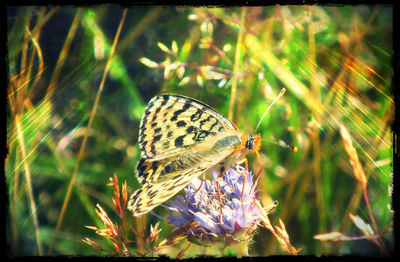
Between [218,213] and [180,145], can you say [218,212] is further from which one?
[180,145]

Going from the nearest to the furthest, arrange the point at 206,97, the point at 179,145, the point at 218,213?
the point at 218,213
the point at 179,145
the point at 206,97

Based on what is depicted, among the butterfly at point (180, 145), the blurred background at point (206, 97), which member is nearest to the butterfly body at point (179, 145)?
the butterfly at point (180, 145)

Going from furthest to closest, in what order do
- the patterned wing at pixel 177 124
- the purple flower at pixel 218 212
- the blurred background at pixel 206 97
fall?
the blurred background at pixel 206 97, the patterned wing at pixel 177 124, the purple flower at pixel 218 212

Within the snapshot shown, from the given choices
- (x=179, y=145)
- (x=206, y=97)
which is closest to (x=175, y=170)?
(x=179, y=145)

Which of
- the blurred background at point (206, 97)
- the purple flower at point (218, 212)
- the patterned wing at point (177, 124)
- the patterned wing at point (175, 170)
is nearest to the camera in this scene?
the patterned wing at point (175, 170)

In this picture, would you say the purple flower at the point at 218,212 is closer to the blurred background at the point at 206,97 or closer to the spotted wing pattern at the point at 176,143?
the spotted wing pattern at the point at 176,143

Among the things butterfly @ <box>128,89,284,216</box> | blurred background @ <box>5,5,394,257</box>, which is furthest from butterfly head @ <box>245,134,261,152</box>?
blurred background @ <box>5,5,394,257</box>

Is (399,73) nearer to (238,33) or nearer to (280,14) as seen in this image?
(280,14)

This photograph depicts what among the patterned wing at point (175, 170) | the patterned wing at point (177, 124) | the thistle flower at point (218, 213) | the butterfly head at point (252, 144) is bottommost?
the thistle flower at point (218, 213)
